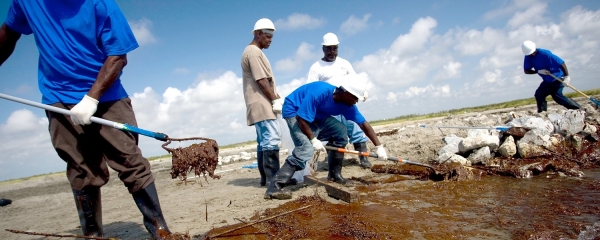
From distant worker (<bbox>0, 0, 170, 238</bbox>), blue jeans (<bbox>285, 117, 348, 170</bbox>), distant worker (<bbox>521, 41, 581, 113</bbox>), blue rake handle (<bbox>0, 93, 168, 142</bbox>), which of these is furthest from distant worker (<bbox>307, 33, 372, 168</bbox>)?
distant worker (<bbox>521, 41, 581, 113</bbox>)

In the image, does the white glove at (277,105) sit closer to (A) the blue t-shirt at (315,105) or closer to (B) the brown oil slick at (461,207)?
(A) the blue t-shirt at (315,105)

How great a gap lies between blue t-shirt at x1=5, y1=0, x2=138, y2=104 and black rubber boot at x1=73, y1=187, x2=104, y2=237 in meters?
0.63

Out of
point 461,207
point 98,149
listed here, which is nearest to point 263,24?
point 98,149

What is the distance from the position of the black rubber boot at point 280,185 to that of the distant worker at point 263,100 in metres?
0.48

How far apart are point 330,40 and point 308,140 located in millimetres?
2259

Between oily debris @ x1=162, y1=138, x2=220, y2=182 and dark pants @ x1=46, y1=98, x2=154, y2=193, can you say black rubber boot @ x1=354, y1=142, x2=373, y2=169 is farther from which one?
dark pants @ x1=46, y1=98, x2=154, y2=193

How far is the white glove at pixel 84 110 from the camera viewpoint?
1992 millimetres

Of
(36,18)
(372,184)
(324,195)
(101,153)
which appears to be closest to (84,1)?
(36,18)

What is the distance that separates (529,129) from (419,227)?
376 cm

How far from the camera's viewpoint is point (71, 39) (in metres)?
2.12

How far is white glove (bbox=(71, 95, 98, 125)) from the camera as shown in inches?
78.4

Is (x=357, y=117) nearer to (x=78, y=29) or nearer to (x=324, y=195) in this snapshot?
(x=324, y=195)

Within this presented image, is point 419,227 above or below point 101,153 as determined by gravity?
below

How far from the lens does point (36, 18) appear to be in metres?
2.11
